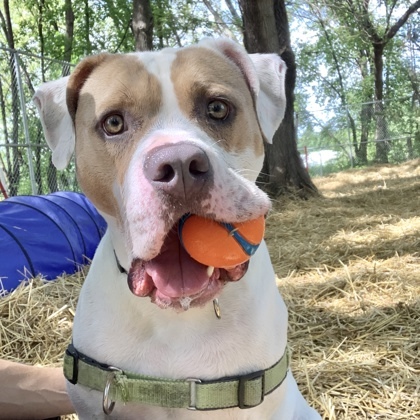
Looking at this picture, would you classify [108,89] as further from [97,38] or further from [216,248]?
[97,38]

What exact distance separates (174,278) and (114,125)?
487 millimetres

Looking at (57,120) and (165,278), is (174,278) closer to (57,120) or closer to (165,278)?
(165,278)

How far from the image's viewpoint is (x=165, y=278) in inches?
54.7

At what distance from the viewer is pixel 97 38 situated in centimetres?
1691

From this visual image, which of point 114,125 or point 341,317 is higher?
point 114,125

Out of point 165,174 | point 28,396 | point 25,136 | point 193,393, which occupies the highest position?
point 25,136

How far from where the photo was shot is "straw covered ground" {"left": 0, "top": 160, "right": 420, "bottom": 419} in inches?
97.8

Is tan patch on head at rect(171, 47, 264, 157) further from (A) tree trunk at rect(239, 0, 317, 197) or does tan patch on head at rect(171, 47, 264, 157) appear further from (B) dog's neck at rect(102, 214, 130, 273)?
(A) tree trunk at rect(239, 0, 317, 197)

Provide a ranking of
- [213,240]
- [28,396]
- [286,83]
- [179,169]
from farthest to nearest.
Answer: [286,83] → [28,396] → [213,240] → [179,169]

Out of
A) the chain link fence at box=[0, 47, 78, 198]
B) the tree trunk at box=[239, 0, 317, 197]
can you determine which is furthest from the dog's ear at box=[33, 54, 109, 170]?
the chain link fence at box=[0, 47, 78, 198]

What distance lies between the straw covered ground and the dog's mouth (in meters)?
1.23

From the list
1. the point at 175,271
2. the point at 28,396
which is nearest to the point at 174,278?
the point at 175,271

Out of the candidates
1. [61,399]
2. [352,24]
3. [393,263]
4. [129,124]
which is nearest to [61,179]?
[393,263]

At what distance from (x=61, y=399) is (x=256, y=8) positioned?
6.29 metres
